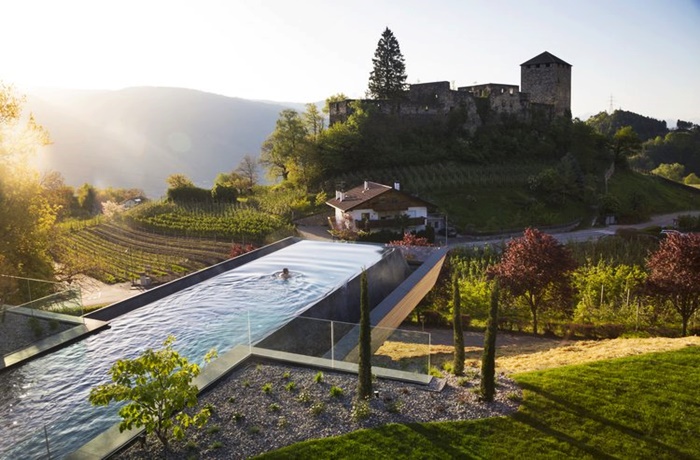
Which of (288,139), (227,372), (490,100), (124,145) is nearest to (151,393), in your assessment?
(227,372)

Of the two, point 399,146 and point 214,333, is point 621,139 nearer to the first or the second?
point 399,146

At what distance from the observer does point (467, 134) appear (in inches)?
1984

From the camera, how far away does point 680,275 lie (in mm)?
16172

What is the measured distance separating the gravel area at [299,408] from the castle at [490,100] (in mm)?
42618

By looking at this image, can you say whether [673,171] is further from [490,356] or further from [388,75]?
[490,356]

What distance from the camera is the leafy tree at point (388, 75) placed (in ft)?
167

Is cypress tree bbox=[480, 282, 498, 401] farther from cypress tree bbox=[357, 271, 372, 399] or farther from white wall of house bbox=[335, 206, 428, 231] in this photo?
white wall of house bbox=[335, 206, 428, 231]

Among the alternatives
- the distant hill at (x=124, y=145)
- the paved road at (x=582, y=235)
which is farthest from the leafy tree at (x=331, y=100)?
the distant hill at (x=124, y=145)

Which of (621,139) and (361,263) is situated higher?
(621,139)

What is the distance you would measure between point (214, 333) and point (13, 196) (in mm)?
8838

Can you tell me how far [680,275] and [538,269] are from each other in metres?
4.40

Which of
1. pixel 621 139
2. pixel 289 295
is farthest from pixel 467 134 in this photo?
pixel 289 295

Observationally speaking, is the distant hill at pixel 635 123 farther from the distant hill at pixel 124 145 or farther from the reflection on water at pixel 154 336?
the distant hill at pixel 124 145

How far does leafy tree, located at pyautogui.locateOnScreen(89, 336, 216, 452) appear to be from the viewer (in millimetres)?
7469
